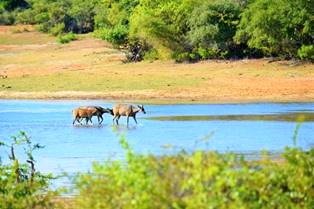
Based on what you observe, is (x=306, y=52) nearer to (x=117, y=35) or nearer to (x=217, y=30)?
(x=217, y=30)

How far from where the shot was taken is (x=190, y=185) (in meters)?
6.46

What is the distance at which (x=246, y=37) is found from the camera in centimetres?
4038

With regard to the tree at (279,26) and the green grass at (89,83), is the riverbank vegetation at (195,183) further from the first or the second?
the tree at (279,26)

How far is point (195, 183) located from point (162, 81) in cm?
3009

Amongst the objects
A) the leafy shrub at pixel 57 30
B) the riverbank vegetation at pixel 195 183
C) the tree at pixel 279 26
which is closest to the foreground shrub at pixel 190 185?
the riverbank vegetation at pixel 195 183

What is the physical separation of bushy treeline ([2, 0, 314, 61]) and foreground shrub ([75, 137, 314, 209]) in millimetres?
30044

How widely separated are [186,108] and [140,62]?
529 inches

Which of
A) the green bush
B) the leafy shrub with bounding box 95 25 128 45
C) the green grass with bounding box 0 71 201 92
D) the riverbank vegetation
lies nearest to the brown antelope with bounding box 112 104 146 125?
the green grass with bounding box 0 71 201 92

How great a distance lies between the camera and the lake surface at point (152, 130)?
1956cm

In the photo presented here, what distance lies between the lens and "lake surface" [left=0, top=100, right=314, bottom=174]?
19.6 metres

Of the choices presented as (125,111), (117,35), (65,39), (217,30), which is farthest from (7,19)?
(125,111)

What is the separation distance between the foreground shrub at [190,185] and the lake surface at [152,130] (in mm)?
8045

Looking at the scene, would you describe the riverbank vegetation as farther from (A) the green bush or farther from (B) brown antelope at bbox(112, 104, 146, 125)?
(A) the green bush

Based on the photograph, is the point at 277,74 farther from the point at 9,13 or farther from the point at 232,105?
the point at 9,13
